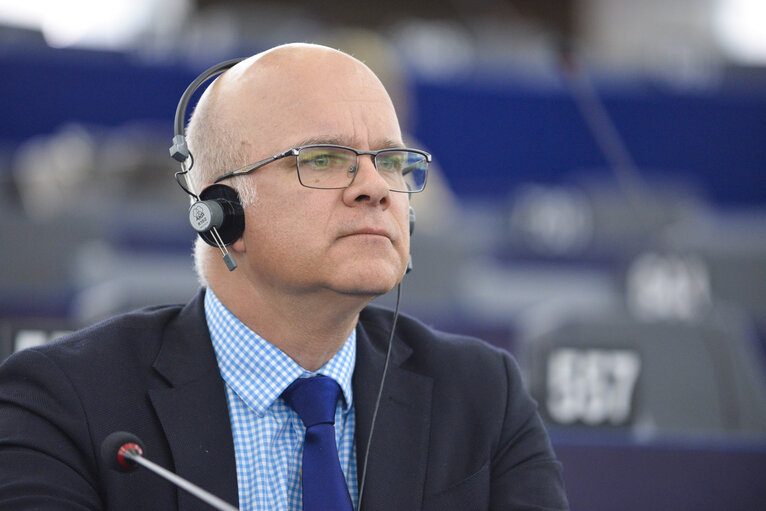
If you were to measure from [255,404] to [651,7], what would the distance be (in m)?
9.50

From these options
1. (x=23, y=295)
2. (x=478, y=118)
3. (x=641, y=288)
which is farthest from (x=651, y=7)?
(x=23, y=295)

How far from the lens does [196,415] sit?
1.40 meters

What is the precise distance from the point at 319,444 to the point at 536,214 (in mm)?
4137

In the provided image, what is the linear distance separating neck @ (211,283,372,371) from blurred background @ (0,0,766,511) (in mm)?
688

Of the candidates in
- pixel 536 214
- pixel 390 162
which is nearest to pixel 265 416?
pixel 390 162

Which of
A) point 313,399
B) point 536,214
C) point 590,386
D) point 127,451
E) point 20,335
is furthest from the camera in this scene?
point 536,214

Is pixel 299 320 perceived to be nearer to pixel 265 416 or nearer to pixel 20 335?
pixel 265 416

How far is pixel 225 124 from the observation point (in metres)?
1.50

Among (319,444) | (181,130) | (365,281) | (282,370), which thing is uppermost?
(181,130)

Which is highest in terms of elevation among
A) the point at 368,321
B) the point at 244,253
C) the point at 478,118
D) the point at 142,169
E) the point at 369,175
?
the point at 478,118

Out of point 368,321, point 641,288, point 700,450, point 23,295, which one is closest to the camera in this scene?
point 368,321

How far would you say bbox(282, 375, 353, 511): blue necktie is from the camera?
1.36 meters

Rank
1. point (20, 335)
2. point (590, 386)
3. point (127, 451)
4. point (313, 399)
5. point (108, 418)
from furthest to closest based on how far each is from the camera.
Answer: point (590, 386)
point (20, 335)
point (313, 399)
point (108, 418)
point (127, 451)

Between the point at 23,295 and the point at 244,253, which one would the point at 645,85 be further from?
the point at 244,253
